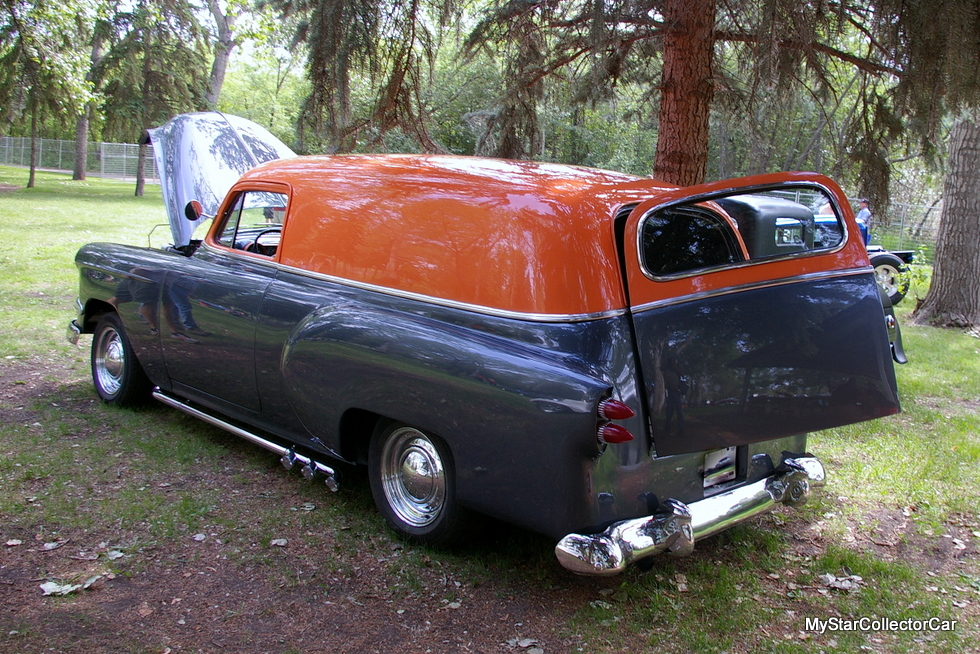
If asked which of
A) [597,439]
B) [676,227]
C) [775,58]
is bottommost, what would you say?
[597,439]

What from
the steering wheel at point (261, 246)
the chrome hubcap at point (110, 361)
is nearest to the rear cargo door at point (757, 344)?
the steering wheel at point (261, 246)

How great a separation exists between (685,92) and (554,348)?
3.67 metres

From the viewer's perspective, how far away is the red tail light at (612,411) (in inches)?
120

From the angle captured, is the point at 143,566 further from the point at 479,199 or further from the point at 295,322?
the point at 479,199

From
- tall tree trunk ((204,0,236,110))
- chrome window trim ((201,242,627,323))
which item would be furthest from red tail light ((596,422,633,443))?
tall tree trunk ((204,0,236,110))

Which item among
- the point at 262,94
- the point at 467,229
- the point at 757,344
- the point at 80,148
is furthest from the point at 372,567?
the point at 262,94

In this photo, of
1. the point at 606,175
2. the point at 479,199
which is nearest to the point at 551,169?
the point at 606,175

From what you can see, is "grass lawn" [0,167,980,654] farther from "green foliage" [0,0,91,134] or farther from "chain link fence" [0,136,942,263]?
"chain link fence" [0,136,942,263]

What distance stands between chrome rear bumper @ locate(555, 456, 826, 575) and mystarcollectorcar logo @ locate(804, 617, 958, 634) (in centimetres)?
50

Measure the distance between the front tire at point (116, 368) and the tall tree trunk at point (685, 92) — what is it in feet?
13.1

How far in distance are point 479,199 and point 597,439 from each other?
128 centimetres

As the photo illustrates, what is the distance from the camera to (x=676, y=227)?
3.83 metres

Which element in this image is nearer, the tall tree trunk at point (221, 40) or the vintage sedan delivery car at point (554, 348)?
the vintage sedan delivery car at point (554, 348)

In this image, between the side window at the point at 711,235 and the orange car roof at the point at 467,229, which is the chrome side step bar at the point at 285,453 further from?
the side window at the point at 711,235
